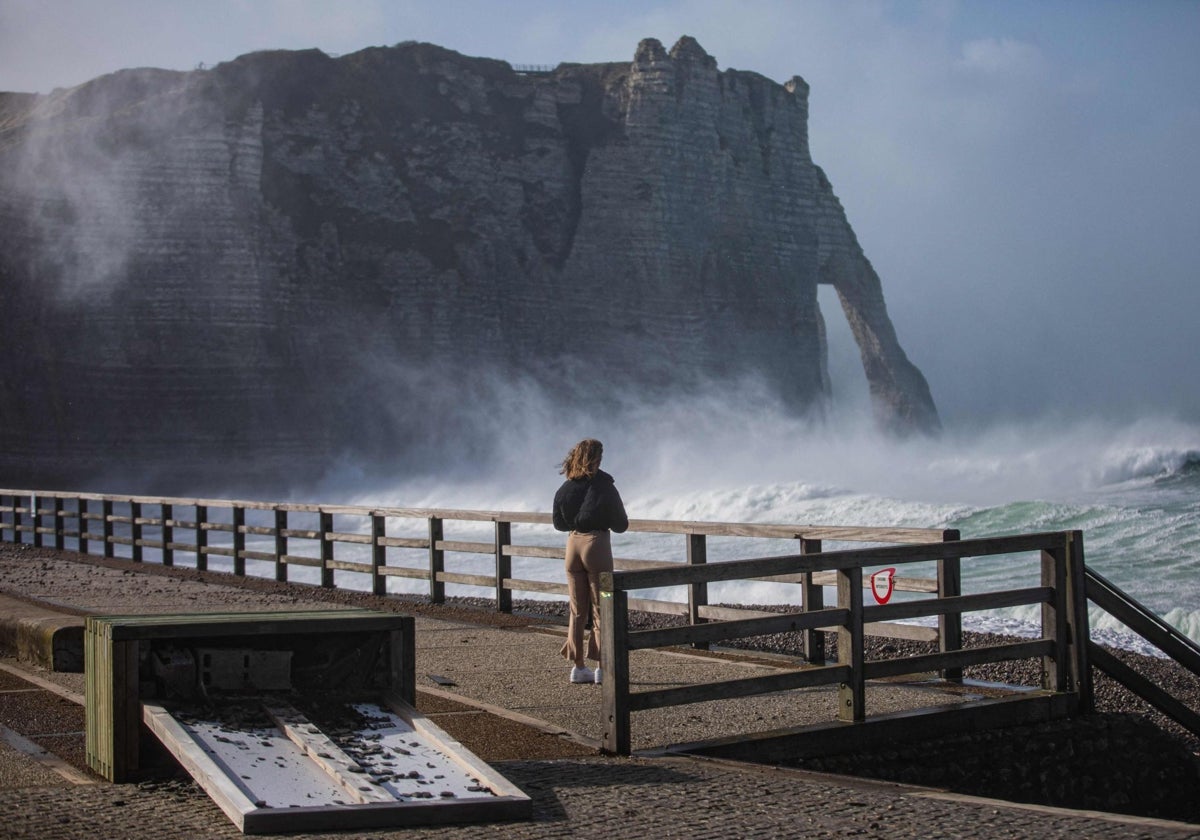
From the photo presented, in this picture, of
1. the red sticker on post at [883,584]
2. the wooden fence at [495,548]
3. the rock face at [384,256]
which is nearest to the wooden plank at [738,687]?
the wooden fence at [495,548]

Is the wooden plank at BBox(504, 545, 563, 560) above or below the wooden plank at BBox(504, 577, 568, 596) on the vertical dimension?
above

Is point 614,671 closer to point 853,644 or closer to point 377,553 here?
point 853,644

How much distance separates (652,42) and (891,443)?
92.0 feet

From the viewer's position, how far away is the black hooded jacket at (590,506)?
894 centimetres

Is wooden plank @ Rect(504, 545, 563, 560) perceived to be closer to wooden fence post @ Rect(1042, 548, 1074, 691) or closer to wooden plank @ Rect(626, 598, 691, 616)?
Result: wooden plank @ Rect(626, 598, 691, 616)

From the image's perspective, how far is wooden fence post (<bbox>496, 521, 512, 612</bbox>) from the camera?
43.7ft

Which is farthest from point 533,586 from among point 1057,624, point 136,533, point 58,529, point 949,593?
point 58,529

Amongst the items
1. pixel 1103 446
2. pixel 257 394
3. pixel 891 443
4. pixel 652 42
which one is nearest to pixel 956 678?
pixel 1103 446

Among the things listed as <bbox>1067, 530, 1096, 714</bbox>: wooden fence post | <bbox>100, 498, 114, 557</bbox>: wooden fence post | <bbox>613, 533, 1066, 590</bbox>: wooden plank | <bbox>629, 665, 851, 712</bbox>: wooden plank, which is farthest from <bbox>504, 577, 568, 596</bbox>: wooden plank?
<bbox>100, 498, 114, 557</bbox>: wooden fence post

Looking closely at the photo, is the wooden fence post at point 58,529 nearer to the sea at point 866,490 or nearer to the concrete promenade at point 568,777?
the sea at point 866,490

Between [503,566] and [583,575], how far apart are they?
442 centimetres

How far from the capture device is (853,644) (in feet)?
24.8

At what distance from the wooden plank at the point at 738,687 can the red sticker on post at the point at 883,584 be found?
159 centimetres

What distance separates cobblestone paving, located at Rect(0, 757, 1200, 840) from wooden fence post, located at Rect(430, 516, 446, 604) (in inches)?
332
